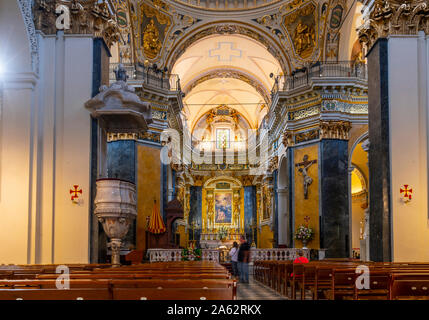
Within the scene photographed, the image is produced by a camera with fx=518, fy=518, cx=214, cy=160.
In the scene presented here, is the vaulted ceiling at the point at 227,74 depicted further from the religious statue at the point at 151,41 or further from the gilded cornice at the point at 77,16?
the gilded cornice at the point at 77,16

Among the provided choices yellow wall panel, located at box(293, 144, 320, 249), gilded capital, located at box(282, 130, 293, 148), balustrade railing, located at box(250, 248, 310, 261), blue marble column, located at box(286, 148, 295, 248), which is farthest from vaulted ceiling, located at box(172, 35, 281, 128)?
Result: balustrade railing, located at box(250, 248, 310, 261)

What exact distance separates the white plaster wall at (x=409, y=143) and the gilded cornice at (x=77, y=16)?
18.7 feet

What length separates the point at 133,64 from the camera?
1980cm

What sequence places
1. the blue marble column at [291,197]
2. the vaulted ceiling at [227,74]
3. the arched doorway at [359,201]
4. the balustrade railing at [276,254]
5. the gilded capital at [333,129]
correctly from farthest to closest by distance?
the vaulted ceiling at [227,74] → the arched doorway at [359,201] → the blue marble column at [291,197] → the gilded capital at [333,129] → the balustrade railing at [276,254]

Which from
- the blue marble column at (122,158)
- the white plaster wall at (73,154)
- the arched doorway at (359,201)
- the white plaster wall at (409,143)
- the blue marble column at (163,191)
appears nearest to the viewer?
the white plaster wall at (73,154)

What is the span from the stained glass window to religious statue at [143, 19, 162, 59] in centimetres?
1468

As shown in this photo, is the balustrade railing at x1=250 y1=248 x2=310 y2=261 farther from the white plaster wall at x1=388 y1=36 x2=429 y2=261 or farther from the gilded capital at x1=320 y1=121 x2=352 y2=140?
the white plaster wall at x1=388 y1=36 x2=429 y2=261

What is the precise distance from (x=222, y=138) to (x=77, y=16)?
25.7m

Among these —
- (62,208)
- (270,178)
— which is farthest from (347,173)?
(62,208)

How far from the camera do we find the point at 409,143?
998 centimetres

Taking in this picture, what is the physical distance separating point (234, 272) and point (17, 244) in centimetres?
799

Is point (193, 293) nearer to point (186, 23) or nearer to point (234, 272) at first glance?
point (234, 272)

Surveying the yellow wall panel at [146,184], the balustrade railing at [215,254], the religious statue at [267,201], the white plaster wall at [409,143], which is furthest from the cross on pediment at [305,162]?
the white plaster wall at [409,143]

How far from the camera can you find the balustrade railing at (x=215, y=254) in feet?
56.1
